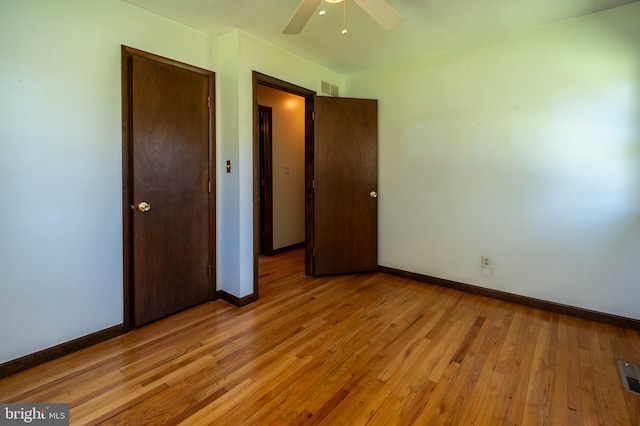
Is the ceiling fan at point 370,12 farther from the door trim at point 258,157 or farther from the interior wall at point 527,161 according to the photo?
the interior wall at point 527,161

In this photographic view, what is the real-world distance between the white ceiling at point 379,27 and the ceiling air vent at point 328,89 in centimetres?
44

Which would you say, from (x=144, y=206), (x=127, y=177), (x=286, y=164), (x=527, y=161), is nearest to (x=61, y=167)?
(x=127, y=177)

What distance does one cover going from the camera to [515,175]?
2.87 metres

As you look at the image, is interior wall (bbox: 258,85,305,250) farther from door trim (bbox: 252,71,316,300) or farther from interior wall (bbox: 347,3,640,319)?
interior wall (bbox: 347,3,640,319)

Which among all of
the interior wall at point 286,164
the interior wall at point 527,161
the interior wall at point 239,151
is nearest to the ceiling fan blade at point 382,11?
the interior wall at point 239,151

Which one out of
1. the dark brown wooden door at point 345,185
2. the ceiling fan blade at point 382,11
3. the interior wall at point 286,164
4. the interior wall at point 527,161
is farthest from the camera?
the interior wall at point 286,164

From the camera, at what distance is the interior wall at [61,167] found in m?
1.83

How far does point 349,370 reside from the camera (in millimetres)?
1886

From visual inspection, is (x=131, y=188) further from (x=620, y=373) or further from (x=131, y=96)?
(x=620, y=373)

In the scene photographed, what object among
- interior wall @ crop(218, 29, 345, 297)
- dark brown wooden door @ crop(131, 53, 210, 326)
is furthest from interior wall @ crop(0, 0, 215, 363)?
interior wall @ crop(218, 29, 345, 297)

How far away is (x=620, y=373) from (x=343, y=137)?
2975 millimetres

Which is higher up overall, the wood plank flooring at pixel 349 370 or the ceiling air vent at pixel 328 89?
the ceiling air vent at pixel 328 89

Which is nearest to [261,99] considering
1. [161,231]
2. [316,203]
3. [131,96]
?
[316,203]

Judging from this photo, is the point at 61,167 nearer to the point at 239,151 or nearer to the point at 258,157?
the point at 239,151
